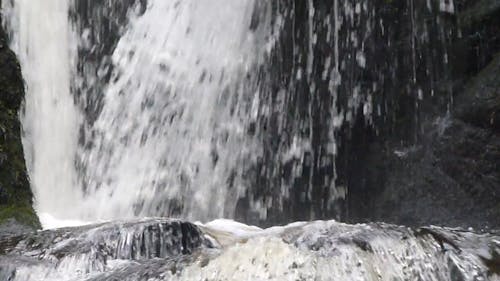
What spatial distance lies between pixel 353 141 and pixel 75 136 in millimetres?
3824

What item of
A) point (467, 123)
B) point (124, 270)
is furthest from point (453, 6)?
point (124, 270)

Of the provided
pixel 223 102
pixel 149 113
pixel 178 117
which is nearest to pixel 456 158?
pixel 223 102

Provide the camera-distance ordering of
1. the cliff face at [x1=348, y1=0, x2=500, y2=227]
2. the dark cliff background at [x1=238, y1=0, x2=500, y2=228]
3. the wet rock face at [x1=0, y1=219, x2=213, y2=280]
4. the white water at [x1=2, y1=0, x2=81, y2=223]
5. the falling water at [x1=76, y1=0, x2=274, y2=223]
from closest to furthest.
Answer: the wet rock face at [x1=0, y1=219, x2=213, y2=280]
the cliff face at [x1=348, y1=0, x2=500, y2=227]
the dark cliff background at [x1=238, y1=0, x2=500, y2=228]
the falling water at [x1=76, y1=0, x2=274, y2=223]
the white water at [x1=2, y1=0, x2=81, y2=223]

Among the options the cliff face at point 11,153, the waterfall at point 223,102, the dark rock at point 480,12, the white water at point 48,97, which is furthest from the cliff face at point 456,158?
the white water at point 48,97

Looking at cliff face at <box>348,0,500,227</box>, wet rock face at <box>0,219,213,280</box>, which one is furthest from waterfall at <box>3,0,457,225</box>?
wet rock face at <box>0,219,213,280</box>

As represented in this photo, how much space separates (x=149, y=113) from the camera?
353 inches

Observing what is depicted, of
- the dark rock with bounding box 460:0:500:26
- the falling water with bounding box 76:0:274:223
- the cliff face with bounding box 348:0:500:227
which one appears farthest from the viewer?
the falling water with bounding box 76:0:274:223

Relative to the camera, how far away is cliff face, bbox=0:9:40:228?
20.4ft

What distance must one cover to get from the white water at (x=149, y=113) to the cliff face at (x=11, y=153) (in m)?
0.96

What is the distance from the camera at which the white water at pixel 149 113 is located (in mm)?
8398

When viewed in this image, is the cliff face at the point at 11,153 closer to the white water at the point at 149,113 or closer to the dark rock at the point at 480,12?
the white water at the point at 149,113

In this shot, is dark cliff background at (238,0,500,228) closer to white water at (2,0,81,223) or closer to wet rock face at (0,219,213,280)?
white water at (2,0,81,223)

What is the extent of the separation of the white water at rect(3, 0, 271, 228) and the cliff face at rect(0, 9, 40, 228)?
37.7 inches

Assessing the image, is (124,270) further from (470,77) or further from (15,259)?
(470,77)
